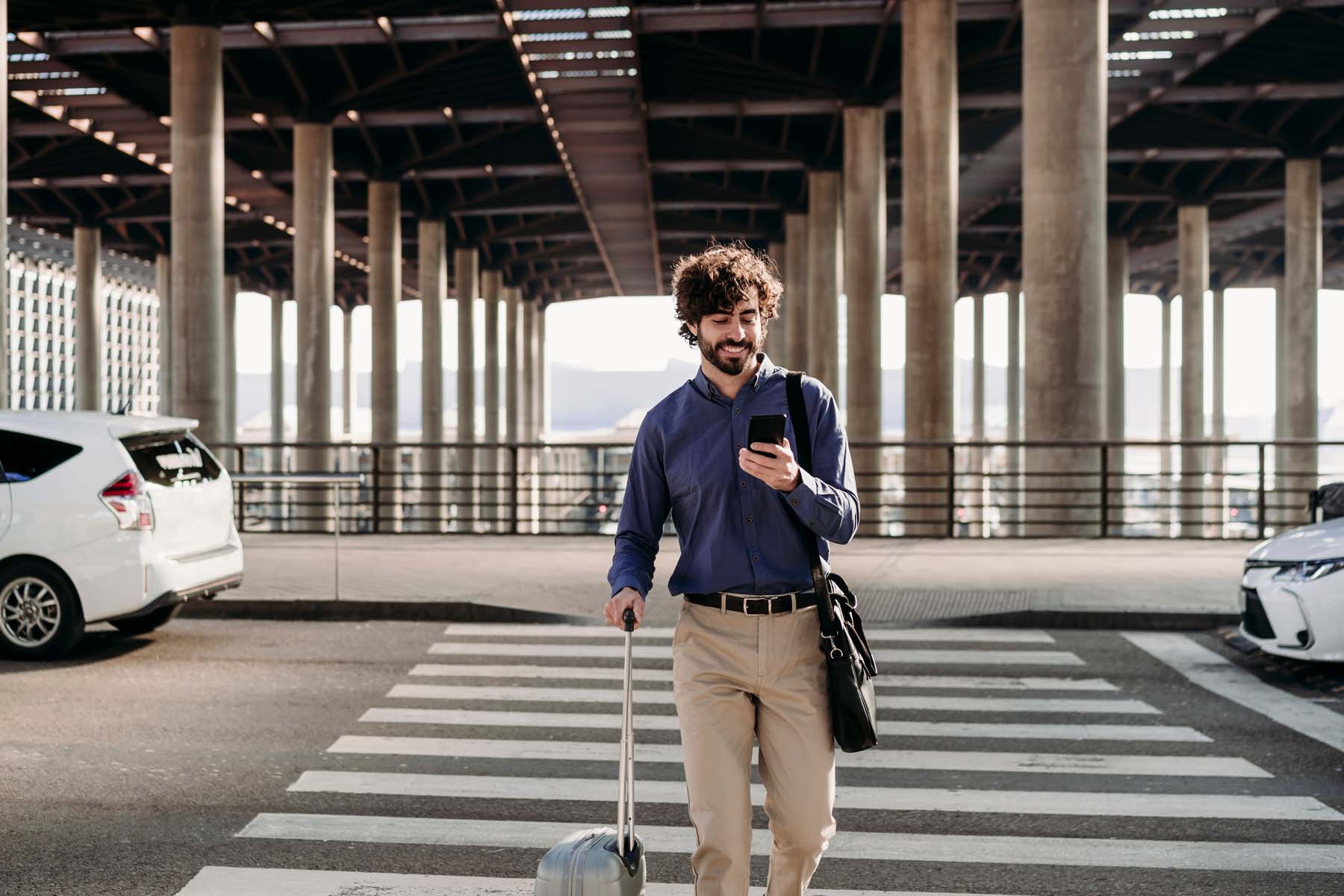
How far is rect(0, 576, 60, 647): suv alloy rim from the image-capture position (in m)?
10.0

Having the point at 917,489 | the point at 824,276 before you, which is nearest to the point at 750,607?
the point at 917,489

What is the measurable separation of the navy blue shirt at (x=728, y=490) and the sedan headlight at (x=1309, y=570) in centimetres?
623

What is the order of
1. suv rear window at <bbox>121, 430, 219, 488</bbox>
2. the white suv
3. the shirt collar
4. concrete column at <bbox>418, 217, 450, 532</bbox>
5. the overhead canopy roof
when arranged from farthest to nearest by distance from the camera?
concrete column at <bbox>418, 217, 450, 532</bbox>, the overhead canopy roof, suv rear window at <bbox>121, 430, 219, 488</bbox>, the white suv, the shirt collar

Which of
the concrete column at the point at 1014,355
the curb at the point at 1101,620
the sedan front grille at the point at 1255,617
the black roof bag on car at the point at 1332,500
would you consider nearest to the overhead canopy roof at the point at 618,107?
the concrete column at the point at 1014,355

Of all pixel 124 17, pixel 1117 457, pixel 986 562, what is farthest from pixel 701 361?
pixel 1117 457

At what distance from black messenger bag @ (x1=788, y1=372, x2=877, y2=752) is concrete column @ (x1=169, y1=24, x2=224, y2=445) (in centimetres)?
2422

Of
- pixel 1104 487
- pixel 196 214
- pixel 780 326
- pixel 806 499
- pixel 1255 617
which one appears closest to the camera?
pixel 806 499

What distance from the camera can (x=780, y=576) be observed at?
3.78 m

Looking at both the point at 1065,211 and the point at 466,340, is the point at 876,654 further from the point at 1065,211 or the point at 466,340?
the point at 466,340

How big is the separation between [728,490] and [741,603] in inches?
12.1

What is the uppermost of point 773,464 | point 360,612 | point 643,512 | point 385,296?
point 385,296

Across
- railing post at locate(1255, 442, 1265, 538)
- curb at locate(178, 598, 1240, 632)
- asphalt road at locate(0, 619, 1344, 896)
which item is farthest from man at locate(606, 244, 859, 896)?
railing post at locate(1255, 442, 1265, 538)

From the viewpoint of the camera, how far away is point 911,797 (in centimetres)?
639

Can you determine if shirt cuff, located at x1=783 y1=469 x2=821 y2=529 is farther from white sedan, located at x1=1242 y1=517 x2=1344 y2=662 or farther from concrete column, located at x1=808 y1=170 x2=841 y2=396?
concrete column, located at x1=808 y1=170 x2=841 y2=396
